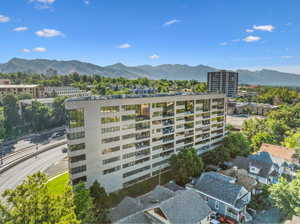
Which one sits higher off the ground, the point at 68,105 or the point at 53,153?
the point at 68,105

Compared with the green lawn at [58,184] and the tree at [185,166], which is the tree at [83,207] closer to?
the green lawn at [58,184]

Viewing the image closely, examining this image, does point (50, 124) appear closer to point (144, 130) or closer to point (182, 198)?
point (144, 130)

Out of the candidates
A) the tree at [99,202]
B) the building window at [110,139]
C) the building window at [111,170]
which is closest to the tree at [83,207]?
the tree at [99,202]

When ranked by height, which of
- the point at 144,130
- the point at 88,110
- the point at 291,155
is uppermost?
the point at 88,110

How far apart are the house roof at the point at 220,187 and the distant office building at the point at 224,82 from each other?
16032cm

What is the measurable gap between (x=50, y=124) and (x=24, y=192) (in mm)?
67480

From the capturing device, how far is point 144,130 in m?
37.2

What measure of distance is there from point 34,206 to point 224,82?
188 metres

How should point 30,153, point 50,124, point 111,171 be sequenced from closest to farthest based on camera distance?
point 111,171, point 30,153, point 50,124

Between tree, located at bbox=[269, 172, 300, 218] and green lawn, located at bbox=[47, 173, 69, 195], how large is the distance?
3557 centimetres

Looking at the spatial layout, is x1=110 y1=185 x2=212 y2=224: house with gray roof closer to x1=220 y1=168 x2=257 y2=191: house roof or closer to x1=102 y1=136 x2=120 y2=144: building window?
x1=102 y1=136 x2=120 y2=144: building window

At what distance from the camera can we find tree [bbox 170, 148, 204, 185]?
1407 inches

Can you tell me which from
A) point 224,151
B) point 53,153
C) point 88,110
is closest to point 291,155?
point 224,151

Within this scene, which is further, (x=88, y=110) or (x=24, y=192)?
(x=88, y=110)
